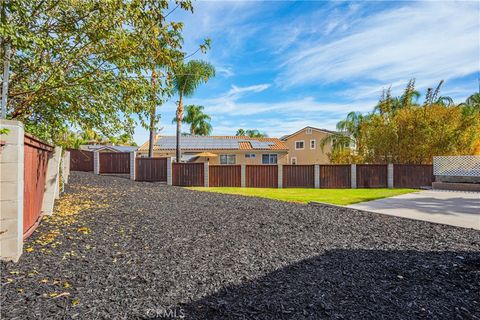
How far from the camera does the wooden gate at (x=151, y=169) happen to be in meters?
16.8

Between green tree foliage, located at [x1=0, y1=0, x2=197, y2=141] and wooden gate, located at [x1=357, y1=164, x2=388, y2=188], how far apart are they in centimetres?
1484

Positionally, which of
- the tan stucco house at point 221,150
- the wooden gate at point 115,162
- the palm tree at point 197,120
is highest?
the palm tree at point 197,120

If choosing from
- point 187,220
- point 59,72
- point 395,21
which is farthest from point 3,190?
point 395,21

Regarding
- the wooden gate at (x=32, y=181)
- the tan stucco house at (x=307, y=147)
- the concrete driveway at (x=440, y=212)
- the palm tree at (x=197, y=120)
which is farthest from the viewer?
the palm tree at (x=197, y=120)

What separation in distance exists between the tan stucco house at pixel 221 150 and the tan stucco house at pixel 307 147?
394 centimetres

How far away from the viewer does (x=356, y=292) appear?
9.36 ft

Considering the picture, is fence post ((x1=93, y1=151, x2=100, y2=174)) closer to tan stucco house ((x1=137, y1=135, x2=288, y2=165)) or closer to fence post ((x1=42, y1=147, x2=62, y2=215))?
tan stucco house ((x1=137, y1=135, x2=288, y2=165))

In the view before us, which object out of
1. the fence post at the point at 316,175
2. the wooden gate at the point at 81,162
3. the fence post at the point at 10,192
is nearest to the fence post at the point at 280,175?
the fence post at the point at 316,175

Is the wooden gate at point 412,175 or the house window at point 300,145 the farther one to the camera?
the house window at point 300,145

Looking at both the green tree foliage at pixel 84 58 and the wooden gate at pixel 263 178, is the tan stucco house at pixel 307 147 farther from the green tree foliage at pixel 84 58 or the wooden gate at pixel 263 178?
the green tree foliage at pixel 84 58

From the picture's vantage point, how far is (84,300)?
253 cm

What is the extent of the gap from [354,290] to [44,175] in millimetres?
6102

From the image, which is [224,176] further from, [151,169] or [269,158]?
[269,158]

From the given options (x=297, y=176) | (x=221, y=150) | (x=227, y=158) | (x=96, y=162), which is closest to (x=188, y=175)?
(x=96, y=162)
